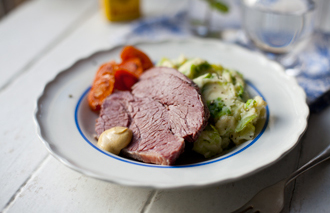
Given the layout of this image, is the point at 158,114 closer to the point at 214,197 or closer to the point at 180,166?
the point at 180,166

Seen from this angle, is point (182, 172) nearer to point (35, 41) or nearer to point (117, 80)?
point (117, 80)

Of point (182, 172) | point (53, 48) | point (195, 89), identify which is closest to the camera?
point (182, 172)

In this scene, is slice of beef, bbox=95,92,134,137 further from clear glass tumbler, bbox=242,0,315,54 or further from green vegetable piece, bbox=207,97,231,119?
clear glass tumbler, bbox=242,0,315,54

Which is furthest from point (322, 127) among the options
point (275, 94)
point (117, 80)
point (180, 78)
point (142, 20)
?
point (142, 20)

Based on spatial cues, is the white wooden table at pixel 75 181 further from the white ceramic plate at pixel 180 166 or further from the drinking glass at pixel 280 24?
the drinking glass at pixel 280 24

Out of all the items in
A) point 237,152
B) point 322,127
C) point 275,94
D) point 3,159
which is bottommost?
point 322,127

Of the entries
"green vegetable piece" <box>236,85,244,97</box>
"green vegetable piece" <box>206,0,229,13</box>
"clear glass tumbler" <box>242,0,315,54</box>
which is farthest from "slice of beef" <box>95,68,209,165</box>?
"green vegetable piece" <box>206,0,229,13</box>
